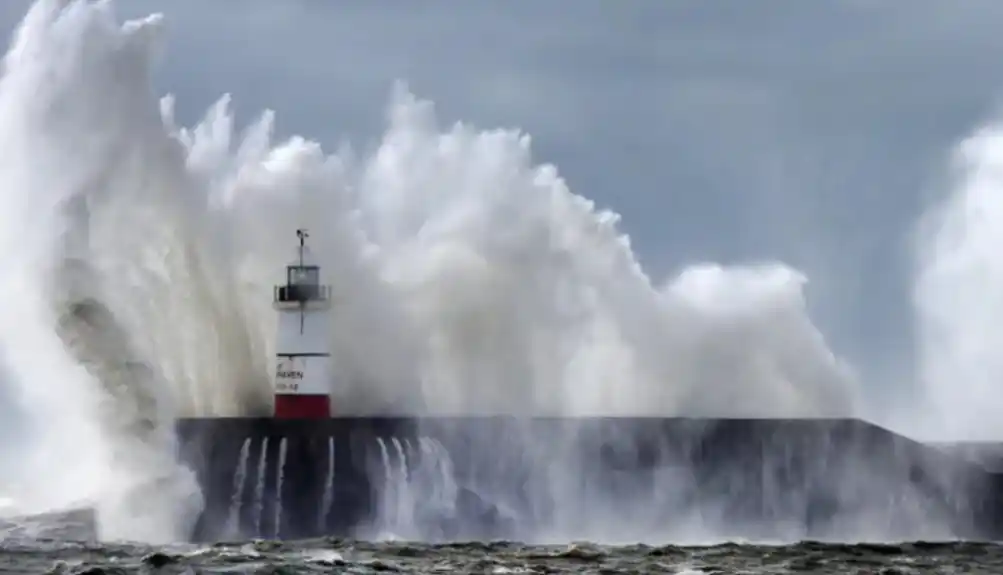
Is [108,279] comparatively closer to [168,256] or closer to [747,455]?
[168,256]

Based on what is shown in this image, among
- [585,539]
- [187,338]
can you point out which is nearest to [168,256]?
[187,338]

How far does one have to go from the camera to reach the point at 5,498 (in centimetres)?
4241

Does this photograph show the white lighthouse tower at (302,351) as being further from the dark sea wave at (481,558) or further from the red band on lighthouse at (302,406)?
the dark sea wave at (481,558)

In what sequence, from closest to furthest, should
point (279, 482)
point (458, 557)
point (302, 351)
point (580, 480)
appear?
point (458, 557), point (279, 482), point (580, 480), point (302, 351)

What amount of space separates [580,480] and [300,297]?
27.7ft

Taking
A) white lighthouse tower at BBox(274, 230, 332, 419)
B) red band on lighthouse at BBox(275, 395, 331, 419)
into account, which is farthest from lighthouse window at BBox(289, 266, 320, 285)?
red band on lighthouse at BBox(275, 395, 331, 419)

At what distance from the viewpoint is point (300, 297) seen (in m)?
41.6

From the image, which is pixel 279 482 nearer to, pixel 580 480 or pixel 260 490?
pixel 260 490

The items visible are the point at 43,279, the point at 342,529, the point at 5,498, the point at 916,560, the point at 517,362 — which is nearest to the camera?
the point at 916,560

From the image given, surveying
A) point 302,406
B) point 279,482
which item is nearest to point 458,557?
point 279,482

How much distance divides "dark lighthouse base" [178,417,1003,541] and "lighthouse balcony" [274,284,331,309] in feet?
15.1

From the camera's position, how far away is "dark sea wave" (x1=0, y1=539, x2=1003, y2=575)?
2633cm

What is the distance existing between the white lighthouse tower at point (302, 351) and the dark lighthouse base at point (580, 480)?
10.6 ft

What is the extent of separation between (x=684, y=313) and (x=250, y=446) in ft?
56.2
